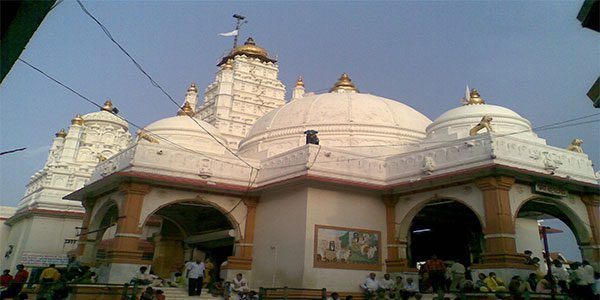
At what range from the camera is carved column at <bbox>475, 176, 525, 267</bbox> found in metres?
11.8

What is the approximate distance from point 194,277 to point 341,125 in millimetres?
9156

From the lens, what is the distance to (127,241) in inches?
560

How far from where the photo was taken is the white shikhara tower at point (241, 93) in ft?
113

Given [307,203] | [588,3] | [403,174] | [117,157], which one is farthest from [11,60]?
[117,157]

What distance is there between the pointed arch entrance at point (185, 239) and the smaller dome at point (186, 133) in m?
2.80

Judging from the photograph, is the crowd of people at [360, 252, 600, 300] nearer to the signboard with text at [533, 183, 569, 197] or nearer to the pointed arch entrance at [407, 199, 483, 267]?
the signboard with text at [533, 183, 569, 197]

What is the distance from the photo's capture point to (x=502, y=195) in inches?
492

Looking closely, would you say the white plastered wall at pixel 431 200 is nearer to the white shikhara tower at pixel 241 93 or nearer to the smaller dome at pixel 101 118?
the white shikhara tower at pixel 241 93

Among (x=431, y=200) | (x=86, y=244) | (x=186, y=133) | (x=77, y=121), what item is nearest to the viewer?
(x=431, y=200)

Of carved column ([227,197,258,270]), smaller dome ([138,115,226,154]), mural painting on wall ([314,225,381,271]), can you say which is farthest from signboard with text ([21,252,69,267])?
mural painting on wall ([314,225,381,271])

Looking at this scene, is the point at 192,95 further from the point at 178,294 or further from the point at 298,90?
the point at 178,294

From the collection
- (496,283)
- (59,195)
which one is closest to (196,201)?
(496,283)

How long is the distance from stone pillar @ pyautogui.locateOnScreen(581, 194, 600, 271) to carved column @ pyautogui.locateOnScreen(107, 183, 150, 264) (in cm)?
1396

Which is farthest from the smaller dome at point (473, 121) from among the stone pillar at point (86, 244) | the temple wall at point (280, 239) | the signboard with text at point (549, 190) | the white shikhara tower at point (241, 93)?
the white shikhara tower at point (241, 93)
